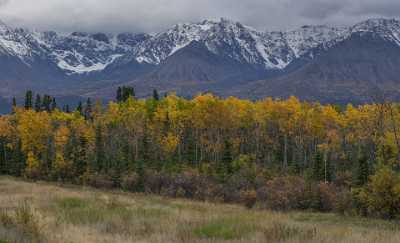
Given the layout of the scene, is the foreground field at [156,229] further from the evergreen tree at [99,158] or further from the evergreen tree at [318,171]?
the evergreen tree at [99,158]

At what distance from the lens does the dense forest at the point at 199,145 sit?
64.1 m

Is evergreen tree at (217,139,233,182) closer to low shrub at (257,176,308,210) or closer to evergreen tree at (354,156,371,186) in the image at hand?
low shrub at (257,176,308,210)

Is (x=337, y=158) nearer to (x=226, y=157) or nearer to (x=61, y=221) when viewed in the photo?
(x=226, y=157)

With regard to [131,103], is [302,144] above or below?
below

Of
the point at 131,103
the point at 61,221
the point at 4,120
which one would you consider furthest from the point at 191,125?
the point at 61,221

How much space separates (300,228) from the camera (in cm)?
1986

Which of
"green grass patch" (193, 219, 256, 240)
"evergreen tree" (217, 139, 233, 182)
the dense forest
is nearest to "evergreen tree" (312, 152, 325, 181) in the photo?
the dense forest

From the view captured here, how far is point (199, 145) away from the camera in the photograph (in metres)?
87.9

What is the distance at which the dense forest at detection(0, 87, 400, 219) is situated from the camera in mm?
64062

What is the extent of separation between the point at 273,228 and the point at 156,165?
5330cm

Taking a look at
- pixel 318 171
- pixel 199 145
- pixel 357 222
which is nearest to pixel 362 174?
pixel 318 171

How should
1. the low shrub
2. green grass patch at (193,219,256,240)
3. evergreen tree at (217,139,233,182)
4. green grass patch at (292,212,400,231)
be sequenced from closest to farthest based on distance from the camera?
green grass patch at (193,219,256,240)
green grass patch at (292,212,400,231)
the low shrub
evergreen tree at (217,139,233,182)

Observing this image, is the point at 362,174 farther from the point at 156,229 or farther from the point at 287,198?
the point at 156,229

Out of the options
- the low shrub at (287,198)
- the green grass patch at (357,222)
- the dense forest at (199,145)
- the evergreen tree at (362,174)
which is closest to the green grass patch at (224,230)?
the green grass patch at (357,222)
